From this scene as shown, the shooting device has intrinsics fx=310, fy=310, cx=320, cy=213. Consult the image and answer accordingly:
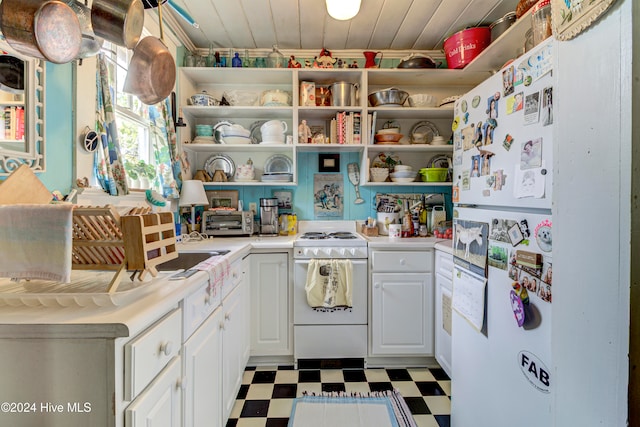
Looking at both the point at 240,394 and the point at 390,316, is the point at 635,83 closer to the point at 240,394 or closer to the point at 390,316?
the point at 390,316

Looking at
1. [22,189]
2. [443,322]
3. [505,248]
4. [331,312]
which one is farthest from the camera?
[331,312]

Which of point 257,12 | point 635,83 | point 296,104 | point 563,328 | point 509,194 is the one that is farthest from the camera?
point 296,104

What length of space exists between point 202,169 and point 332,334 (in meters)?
1.77

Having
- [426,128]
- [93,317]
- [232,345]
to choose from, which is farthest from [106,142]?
[426,128]

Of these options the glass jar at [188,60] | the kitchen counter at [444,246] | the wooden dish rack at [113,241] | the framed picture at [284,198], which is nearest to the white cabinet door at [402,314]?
the kitchen counter at [444,246]

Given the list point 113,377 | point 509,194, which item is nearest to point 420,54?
point 509,194

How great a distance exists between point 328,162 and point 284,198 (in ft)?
1.68

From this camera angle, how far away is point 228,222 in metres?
2.51

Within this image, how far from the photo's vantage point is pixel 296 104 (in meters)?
2.48

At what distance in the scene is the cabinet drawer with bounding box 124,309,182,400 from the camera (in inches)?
28.7

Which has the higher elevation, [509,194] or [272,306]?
[509,194]

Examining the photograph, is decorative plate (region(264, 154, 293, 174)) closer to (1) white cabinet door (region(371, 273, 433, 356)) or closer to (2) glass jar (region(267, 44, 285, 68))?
(2) glass jar (region(267, 44, 285, 68))

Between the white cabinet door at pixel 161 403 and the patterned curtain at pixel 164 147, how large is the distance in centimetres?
148

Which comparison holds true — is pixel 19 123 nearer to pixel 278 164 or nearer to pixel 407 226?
pixel 278 164
